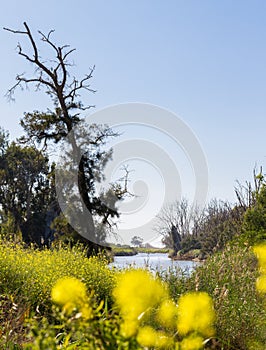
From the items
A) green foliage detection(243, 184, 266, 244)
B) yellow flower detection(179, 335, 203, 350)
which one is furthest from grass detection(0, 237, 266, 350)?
green foliage detection(243, 184, 266, 244)

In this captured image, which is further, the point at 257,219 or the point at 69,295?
the point at 257,219

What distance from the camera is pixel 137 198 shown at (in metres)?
13.9

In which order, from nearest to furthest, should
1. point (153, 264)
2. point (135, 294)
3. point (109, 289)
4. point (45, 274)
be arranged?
point (135, 294) → point (45, 274) → point (109, 289) → point (153, 264)

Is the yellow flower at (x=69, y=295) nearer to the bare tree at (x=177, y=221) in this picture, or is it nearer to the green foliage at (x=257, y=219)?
the green foliage at (x=257, y=219)

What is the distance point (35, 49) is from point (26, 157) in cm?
1166

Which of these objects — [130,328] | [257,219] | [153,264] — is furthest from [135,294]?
[257,219]

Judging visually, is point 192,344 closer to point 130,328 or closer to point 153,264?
point 130,328

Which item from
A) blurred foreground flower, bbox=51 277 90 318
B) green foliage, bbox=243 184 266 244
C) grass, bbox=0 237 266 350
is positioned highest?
green foliage, bbox=243 184 266 244

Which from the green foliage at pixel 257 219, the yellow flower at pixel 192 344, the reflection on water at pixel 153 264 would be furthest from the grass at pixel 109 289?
the green foliage at pixel 257 219

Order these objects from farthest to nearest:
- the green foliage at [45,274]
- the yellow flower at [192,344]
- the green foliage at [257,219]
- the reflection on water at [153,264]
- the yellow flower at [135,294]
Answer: the green foliage at [257,219]
the reflection on water at [153,264]
the green foliage at [45,274]
the yellow flower at [192,344]
the yellow flower at [135,294]

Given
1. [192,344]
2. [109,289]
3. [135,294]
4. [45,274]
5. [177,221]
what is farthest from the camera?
[177,221]

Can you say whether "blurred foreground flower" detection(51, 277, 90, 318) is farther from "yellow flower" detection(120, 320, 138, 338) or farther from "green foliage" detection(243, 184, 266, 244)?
"green foliage" detection(243, 184, 266, 244)

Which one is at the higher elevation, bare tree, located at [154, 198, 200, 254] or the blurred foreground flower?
bare tree, located at [154, 198, 200, 254]

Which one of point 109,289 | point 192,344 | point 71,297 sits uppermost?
point 71,297
